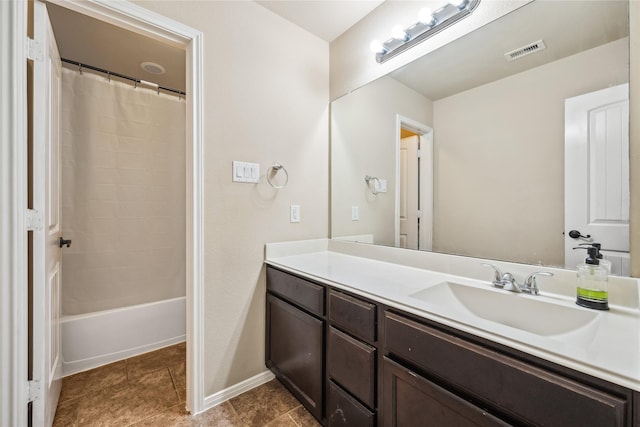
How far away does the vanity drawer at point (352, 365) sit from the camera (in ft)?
3.51

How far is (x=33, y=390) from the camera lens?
1181 mm

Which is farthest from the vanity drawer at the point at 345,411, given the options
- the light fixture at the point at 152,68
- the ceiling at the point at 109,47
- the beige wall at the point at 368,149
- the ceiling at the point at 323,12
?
the light fixture at the point at 152,68

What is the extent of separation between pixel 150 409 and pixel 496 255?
200 centimetres

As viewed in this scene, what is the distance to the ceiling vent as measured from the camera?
115 centimetres

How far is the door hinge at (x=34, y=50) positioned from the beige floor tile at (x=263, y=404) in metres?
1.96

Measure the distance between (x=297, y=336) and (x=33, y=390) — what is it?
3.81ft

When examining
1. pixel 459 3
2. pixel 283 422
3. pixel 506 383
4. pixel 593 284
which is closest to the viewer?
pixel 506 383

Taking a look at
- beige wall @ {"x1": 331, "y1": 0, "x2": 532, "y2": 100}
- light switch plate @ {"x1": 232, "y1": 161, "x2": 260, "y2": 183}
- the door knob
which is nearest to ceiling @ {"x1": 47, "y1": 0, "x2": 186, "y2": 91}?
light switch plate @ {"x1": 232, "y1": 161, "x2": 260, "y2": 183}

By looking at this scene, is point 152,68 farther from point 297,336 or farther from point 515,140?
point 515,140

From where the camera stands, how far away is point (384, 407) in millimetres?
1019

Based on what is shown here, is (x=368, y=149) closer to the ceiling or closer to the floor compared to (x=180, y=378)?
closer to the ceiling

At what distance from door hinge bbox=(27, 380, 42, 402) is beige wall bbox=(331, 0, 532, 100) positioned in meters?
2.28

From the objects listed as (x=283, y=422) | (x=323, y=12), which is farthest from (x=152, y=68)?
(x=283, y=422)

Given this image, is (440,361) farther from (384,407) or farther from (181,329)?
(181,329)
